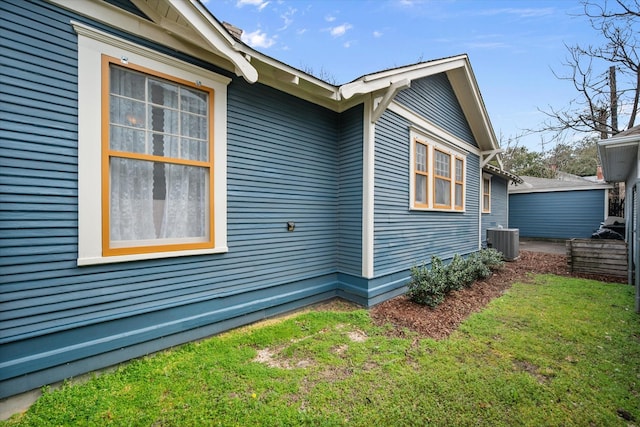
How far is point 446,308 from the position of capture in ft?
14.5

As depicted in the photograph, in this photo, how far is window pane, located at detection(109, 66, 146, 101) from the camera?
8.93 ft

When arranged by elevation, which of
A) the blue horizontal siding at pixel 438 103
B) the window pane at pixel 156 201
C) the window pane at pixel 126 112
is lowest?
the window pane at pixel 156 201

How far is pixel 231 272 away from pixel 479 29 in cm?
1141

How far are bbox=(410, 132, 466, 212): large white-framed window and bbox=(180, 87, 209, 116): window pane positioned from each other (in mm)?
4146

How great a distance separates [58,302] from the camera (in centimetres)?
239

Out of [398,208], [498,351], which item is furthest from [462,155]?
[498,351]


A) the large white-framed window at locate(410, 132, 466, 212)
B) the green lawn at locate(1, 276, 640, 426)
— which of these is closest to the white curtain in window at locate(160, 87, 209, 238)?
the green lawn at locate(1, 276, 640, 426)

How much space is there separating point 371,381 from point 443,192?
5458mm

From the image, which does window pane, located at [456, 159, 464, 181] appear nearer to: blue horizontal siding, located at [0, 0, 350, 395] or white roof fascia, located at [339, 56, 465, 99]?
white roof fascia, located at [339, 56, 465, 99]

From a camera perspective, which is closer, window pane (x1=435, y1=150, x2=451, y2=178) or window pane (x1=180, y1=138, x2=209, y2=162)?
window pane (x1=180, y1=138, x2=209, y2=162)

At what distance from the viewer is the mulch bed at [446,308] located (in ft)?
12.3

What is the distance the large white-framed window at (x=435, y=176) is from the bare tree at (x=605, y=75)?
10712 mm

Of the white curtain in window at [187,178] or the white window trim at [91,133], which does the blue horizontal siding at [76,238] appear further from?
the white curtain in window at [187,178]

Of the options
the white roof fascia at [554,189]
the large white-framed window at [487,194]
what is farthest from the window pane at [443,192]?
the white roof fascia at [554,189]
